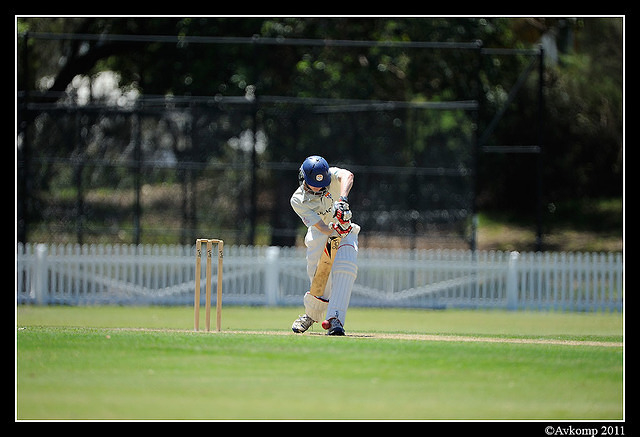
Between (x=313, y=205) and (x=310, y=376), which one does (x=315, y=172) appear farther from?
(x=310, y=376)

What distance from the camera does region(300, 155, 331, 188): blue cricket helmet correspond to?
12078 millimetres

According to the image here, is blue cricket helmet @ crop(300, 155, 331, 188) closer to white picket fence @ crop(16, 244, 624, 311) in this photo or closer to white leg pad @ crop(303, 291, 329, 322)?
white leg pad @ crop(303, 291, 329, 322)

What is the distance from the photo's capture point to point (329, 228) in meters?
12.2

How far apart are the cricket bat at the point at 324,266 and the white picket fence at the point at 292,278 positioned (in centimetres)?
803

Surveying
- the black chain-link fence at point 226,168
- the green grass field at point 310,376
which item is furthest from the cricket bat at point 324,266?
the black chain-link fence at point 226,168

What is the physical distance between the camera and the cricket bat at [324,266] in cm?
1242

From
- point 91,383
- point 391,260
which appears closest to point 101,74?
point 391,260

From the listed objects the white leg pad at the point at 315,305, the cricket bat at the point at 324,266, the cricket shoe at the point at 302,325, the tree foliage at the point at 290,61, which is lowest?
the cricket shoe at the point at 302,325

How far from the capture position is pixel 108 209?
A: 22.3 metres

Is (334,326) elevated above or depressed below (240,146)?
below

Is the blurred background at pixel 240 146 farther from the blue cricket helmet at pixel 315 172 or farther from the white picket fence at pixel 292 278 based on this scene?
the blue cricket helmet at pixel 315 172

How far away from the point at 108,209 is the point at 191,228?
1.61 m

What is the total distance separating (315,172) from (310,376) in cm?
263

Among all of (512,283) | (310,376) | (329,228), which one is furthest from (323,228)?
(512,283)
